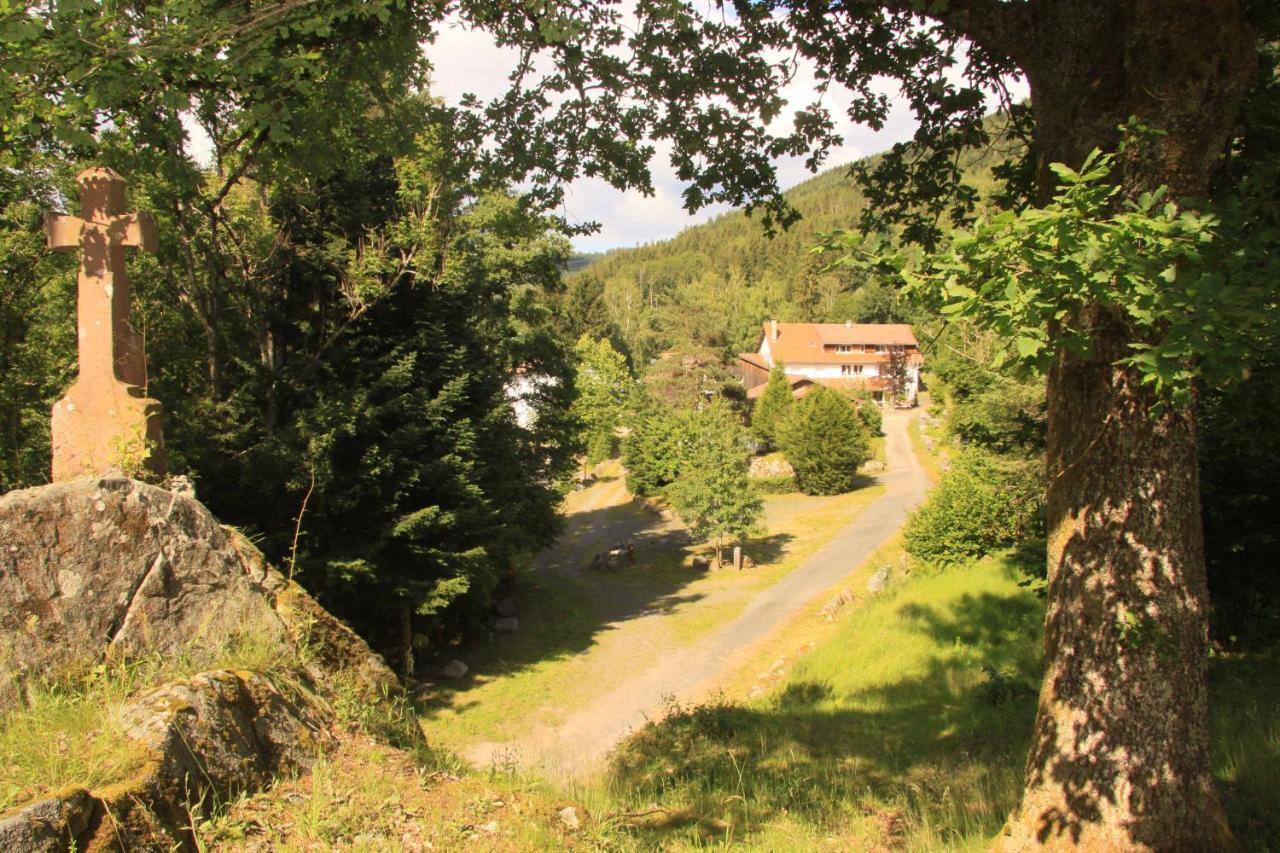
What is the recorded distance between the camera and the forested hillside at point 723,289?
1916 inches

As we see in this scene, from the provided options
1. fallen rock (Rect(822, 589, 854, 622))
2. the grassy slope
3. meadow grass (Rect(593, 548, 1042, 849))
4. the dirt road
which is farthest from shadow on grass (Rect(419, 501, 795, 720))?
the grassy slope

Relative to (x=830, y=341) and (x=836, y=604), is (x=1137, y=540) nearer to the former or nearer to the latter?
(x=836, y=604)

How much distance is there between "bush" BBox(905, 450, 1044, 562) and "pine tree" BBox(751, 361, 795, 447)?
2984cm

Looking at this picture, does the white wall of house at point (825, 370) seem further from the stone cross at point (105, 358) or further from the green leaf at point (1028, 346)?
the green leaf at point (1028, 346)

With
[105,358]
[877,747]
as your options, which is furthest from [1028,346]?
[877,747]

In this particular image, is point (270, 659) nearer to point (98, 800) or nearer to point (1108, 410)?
point (98, 800)

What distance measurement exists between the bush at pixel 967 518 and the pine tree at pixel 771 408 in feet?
97.9

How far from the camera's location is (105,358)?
6.09 metres

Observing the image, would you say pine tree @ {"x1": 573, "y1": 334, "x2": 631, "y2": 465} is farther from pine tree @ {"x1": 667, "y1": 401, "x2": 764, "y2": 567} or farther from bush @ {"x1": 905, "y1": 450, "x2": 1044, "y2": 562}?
bush @ {"x1": 905, "y1": 450, "x2": 1044, "y2": 562}

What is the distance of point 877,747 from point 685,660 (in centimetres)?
1093

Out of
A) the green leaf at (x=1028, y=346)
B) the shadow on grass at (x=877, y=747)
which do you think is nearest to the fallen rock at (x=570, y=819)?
the shadow on grass at (x=877, y=747)

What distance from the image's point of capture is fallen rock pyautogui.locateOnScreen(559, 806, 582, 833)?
4129 millimetres

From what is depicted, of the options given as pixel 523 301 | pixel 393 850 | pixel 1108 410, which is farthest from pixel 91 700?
pixel 523 301

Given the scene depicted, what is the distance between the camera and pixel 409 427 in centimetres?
1532
